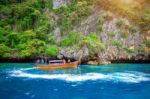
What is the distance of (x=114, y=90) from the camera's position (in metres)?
31.8

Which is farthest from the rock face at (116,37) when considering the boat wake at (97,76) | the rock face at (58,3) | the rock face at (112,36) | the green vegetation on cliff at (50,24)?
the boat wake at (97,76)

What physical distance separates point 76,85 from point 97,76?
22.7 feet

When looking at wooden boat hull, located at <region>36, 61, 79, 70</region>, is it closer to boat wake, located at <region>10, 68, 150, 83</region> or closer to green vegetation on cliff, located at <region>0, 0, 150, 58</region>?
boat wake, located at <region>10, 68, 150, 83</region>

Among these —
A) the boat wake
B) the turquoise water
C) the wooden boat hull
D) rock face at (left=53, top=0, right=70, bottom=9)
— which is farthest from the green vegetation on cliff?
the boat wake

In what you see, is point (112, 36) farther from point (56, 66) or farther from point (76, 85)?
point (76, 85)

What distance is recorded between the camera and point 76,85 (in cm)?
3409

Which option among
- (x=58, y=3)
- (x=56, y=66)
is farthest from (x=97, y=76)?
(x=58, y=3)

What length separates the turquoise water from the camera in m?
29.1

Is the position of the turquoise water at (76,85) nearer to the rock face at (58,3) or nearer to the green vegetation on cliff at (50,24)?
the green vegetation on cliff at (50,24)

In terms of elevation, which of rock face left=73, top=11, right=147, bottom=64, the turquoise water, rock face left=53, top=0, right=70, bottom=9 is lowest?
the turquoise water

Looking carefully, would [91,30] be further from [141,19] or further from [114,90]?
[114,90]

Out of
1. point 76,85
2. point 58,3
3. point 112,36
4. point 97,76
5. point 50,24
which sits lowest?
point 76,85

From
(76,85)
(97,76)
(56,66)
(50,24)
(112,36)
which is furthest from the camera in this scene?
(50,24)

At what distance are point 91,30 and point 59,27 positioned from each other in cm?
705
